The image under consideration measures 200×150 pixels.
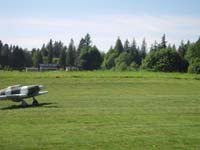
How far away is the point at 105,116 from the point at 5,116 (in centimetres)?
505

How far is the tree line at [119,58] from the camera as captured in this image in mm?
105375

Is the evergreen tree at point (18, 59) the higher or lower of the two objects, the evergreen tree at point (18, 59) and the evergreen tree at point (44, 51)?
the lower

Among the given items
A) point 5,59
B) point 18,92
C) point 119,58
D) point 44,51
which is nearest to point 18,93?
point 18,92

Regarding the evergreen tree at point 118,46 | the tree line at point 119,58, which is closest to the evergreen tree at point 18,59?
the tree line at point 119,58

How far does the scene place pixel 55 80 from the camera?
46.6 m

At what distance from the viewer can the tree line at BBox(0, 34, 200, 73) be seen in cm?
10538

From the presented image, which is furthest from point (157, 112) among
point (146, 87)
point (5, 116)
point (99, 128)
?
point (146, 87)

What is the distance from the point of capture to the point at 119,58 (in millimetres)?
150625

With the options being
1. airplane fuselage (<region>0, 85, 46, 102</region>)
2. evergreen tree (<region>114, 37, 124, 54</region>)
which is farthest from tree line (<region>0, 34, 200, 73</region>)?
airplane fuselage (<region>0, 85, 46, 102</region>)

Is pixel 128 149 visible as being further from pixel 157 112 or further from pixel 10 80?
pixel 10 80

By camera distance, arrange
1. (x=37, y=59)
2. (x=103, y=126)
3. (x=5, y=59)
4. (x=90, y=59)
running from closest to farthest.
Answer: (x=103, y=126)
(x=5, y=59)
(x=90, y=59)
(x=37, y=59)

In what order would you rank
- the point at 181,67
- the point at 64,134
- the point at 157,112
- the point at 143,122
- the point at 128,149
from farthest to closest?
1. the point at 181,67
2. the point at 157,112
3. the point at 143,122
4. the point at 64,134
5. the point at 128,149

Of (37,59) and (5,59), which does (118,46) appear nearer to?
(37,59)

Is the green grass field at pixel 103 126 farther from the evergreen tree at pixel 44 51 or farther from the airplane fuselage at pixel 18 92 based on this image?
the evergreen tree at pixel 44 51
